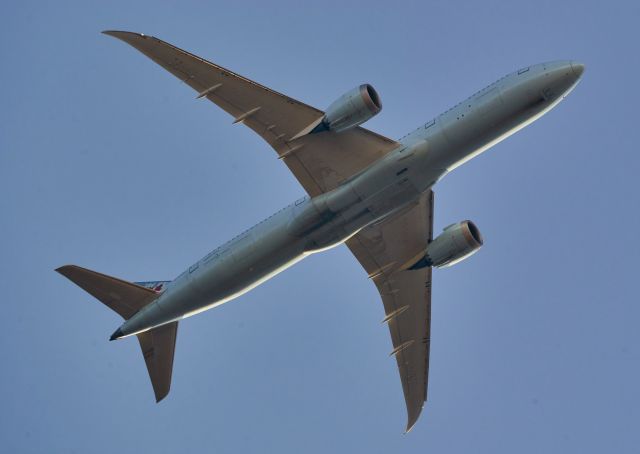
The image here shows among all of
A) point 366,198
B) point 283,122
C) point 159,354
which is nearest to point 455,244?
point 366,198

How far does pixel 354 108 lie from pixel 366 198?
5186 millimetres

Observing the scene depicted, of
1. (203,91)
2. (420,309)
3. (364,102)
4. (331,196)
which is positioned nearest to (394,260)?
(420,309)

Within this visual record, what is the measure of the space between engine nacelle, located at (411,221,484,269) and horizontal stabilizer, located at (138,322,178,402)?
1673 cm

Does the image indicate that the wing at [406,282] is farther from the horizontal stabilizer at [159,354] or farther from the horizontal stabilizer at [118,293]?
the horizontal stabilizer at [118,293]

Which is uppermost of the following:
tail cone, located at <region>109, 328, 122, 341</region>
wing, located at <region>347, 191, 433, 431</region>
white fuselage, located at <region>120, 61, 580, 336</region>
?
white fuselage, located at <region>120, 61, 580, 336</region>

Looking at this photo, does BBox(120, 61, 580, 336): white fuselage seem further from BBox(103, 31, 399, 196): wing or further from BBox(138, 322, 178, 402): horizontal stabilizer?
BBox(138, 322, 178, 402): horizontal stabilizer

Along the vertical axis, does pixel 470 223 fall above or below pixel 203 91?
below

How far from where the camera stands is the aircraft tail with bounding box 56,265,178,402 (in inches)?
2055

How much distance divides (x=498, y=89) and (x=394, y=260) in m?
13.9

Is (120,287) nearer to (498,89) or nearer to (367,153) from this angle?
(367,153)

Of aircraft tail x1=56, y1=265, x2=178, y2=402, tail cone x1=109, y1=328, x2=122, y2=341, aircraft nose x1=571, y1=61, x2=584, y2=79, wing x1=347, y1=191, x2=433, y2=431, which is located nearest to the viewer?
aircraft nose x1=571, y1=61, x2=584, y2=79

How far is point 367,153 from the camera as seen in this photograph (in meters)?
50.2

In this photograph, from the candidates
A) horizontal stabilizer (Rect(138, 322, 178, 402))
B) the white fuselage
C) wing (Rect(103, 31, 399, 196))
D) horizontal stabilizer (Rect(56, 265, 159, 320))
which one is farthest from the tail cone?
wing (Rect(103, 31, 399, 196))

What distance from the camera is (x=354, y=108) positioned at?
47.5m
